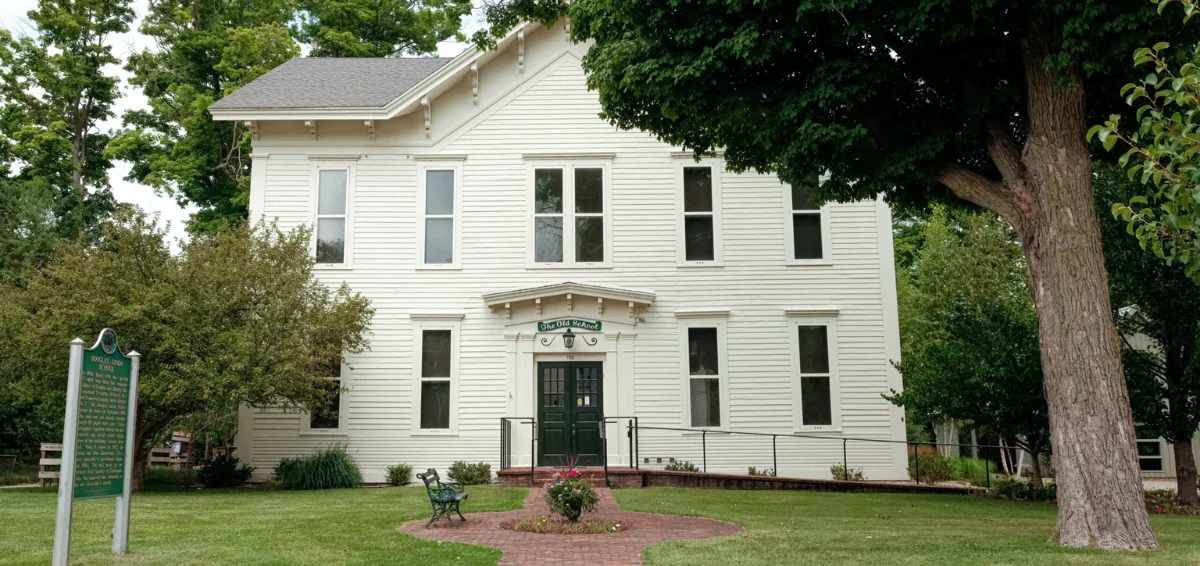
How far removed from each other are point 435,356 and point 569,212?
408 centimetres

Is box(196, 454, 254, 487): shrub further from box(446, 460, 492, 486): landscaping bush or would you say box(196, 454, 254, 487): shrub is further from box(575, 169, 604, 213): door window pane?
box(575, 169, 604, 213): door window pane

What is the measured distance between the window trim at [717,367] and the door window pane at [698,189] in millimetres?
2427

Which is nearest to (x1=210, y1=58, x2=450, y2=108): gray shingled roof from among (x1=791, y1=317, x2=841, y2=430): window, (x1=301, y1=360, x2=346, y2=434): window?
(x1=301, y1=360, x2=346, y2=434): window

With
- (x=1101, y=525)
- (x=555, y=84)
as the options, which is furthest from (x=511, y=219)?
(x=1101, y=525)

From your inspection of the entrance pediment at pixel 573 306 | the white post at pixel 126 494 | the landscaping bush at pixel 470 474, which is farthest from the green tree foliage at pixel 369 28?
the white post at pixel 126 494

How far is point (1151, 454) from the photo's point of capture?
24812mm

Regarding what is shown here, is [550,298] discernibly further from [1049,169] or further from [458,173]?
[1049,169]

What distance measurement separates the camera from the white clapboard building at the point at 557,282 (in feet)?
59.1

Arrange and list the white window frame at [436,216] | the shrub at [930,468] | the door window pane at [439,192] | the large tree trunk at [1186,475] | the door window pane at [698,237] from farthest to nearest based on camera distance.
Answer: the shrub at [930,468], the door window pane at [439,192], the door window pane at [698,237], the white window frame at [436,216], the large tree trunk at [1186,475]

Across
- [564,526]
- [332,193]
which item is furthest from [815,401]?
[332,193]

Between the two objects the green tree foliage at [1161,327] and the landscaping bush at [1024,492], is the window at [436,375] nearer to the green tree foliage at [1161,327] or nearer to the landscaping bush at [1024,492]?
the landscaping bush at [1024,492]

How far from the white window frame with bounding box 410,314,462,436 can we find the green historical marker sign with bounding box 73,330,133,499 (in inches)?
390

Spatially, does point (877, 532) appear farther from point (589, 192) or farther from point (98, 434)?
point (589, 192)

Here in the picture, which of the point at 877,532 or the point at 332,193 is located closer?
the point at 877,532
